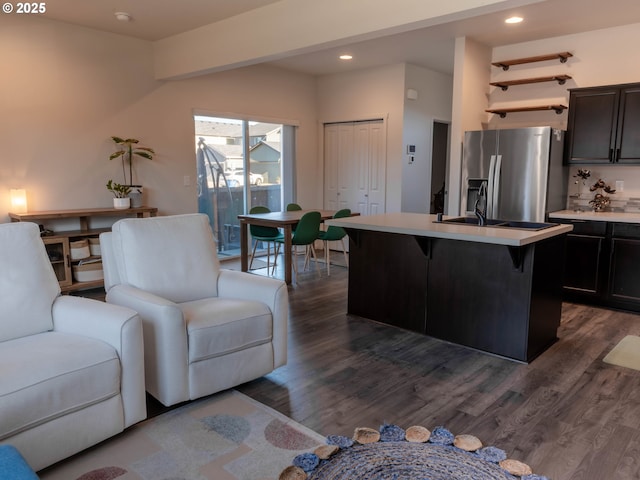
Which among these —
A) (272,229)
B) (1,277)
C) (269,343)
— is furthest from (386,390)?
(272,229)

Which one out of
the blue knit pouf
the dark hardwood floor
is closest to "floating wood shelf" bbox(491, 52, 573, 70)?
the dark hardwood floor

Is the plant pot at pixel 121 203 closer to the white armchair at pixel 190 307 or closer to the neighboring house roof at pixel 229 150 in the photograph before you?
the neighboring house roof at pixel 229 150

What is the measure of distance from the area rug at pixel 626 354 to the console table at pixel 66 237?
452cm

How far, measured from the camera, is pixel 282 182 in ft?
23.7

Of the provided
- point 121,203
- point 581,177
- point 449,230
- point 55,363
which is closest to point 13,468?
point 55,363

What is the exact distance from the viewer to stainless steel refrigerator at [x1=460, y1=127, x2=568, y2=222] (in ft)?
15.0

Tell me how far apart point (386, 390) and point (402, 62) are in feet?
16.3

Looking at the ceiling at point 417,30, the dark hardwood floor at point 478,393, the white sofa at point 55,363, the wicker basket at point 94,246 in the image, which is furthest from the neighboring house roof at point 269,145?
the white sofa at point 55,363

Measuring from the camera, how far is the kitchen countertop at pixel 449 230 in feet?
9.40

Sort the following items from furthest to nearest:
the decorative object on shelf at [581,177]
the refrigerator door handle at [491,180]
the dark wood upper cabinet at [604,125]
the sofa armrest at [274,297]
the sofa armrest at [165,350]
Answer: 1. the decorative object on shelf at [581,177]
2. the refrigerator door handle at [491,180]
3. the dark wood upper cabinet at [604,125]
4. the sofa armrest at [274,297]
5. the sofa armrest at [165,350]

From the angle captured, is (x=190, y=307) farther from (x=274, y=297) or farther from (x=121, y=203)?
(x=121, y=203)

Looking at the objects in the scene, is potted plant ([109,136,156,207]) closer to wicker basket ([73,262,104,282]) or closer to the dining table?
wicker basket ([73,262,104,282])

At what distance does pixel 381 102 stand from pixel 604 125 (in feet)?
9.72

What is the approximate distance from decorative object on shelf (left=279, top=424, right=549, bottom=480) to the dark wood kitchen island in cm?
120
